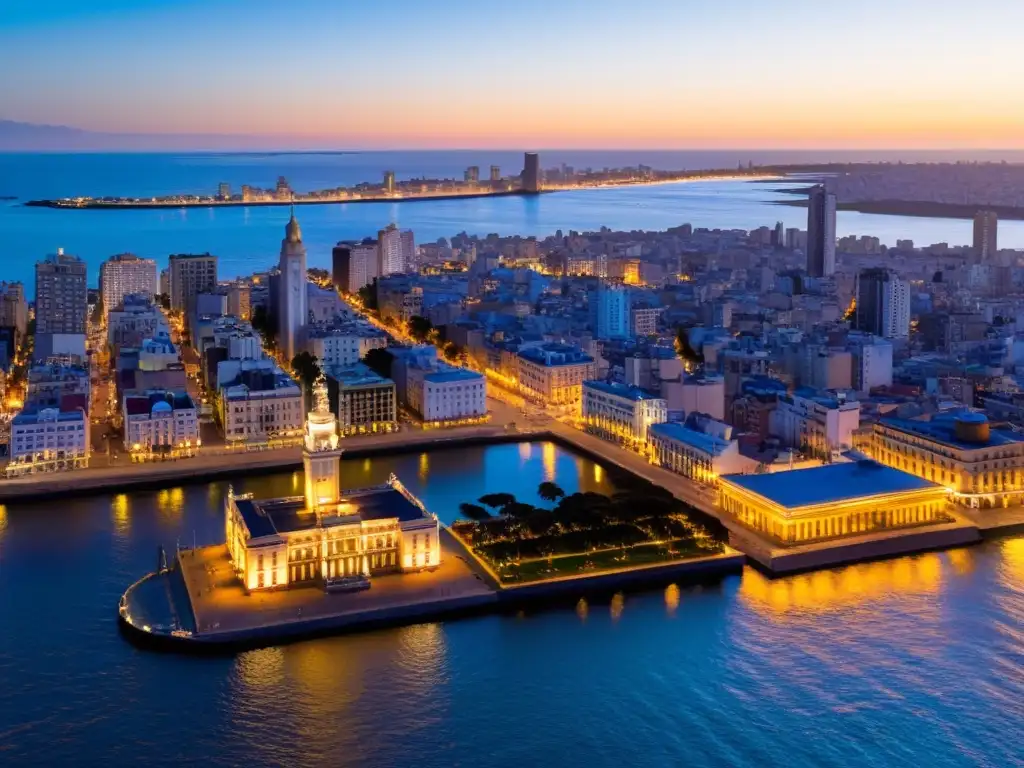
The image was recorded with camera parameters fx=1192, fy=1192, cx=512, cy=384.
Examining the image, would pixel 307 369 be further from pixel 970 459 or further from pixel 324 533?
pixel 970 459

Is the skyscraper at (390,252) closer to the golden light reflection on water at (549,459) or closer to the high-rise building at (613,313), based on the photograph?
the high-rise building at (613,313)

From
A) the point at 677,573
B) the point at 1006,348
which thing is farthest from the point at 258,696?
the point at 1006,348

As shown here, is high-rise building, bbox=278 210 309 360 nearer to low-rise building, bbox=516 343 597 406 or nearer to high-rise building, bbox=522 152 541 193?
low-rise building, bbox=516 343 597 406

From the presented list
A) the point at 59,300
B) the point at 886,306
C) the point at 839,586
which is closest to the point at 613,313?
the point at 886,306

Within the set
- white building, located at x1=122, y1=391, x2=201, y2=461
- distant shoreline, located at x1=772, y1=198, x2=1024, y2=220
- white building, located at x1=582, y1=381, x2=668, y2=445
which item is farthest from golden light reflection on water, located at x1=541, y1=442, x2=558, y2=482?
distant shoreline, located at x1=772, y1=198, x2=1024, y2=220

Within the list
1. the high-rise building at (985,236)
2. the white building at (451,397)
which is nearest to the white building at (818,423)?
the white building at (451,397)

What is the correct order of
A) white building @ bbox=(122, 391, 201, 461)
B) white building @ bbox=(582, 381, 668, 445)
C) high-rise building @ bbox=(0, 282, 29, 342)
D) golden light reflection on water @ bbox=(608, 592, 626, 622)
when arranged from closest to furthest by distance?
1. golden light reflection on water @ bbox=(608, 592, 626, 622)
2. white building @ bbox=(122, 391, 201, 461)
3. white building @ bbox=(582, 381, 668, 445)
4. high-rise building @ bbox=(0, 282, 29, 342)
